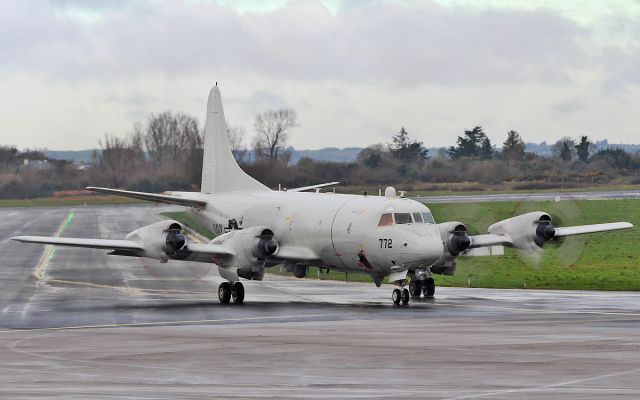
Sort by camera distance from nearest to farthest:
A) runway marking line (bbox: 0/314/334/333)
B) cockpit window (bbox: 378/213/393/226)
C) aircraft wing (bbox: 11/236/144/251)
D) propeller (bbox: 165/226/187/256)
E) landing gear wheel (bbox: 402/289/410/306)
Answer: runway marking line (bbox: 0/314/334/333) < cockpit window (bbox: 378/213/393/226) < landing gear wheel (bbox: 402/289/410/306) < aircraft wing (bbox: 11/236/144/251) < propeller (bbox: 165/226/187/256)

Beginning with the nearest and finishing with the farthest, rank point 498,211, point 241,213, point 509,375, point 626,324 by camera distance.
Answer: point 509,375 < point 626,324 < point 241,213 < point 498,211

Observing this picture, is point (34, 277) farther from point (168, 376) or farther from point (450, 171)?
point (450, 171)

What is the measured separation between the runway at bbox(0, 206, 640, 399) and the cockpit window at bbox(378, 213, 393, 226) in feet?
8.67

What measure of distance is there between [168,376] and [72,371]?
1.94m

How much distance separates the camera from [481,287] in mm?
42594

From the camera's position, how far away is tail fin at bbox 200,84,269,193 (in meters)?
42.5

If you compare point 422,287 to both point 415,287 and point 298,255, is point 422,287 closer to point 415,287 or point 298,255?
point 415,287

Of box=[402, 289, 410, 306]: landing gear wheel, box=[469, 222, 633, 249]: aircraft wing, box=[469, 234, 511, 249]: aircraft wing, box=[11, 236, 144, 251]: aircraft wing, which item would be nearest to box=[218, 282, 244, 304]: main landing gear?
box=[11, 236, 144, 251]: aircraft wing

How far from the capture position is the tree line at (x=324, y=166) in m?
67.6

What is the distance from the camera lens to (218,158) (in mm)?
43281

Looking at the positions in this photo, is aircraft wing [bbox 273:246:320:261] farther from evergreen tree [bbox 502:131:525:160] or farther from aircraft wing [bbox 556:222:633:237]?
evergreen tree [bbox 502:131:525:160]

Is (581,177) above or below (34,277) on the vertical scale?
above

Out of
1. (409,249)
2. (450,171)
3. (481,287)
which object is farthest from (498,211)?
(409,249)

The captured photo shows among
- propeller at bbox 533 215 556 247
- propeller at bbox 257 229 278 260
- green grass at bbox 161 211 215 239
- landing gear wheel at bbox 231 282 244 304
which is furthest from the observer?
green grass at bbox 161 211 215 239
